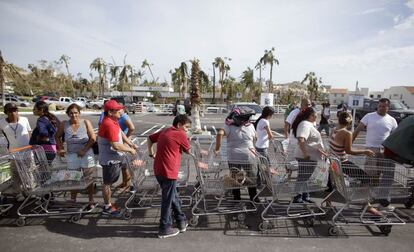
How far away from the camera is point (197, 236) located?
11.9 ft

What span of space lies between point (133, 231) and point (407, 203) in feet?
15.8

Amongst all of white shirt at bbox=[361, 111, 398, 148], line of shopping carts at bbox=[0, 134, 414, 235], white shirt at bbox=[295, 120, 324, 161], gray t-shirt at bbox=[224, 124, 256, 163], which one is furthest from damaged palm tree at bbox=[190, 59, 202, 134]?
white shirt at bbox=[295, 120, 324, 161]

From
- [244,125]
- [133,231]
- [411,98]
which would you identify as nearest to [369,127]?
[244,125]

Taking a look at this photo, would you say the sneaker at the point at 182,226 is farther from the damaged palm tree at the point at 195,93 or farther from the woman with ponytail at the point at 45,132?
the damaged palm tree at the point at 195,93

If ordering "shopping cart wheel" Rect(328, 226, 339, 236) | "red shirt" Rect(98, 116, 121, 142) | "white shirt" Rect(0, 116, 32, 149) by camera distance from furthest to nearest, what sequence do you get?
1. "white shirt" Rect(0, 116, 32, 149)
2. "red shirt" Rect(98, 116, 121, 142)
3. "shopping cart wheel" Rect(328, 226, 339, 236)

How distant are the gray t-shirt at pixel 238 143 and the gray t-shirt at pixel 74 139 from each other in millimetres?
2411

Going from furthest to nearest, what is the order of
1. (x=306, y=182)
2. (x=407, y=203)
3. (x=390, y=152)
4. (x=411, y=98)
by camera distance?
(x=411, y=98) → (x=407, y=203) → (x=390, y=152) → (x=306, y=182)

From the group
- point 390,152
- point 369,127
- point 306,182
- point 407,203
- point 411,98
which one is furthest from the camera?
point 411,98

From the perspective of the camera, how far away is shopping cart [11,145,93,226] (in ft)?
12.8

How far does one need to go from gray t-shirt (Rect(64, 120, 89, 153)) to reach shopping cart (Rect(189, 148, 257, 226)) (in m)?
1.91

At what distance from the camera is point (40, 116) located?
4758 mm

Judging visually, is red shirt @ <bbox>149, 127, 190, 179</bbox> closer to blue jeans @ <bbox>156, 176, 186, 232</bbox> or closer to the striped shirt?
blue jeans @ <bbox>156, 176, 186, 232</bbox>

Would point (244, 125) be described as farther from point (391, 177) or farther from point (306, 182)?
point (391, 177)

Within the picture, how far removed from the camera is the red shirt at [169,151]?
3.50 meters
